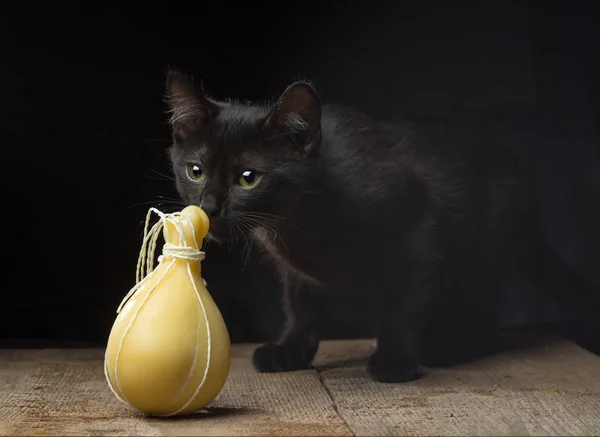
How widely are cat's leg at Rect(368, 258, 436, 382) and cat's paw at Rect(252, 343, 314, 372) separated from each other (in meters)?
0.17

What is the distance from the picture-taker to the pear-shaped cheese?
1.43 metres

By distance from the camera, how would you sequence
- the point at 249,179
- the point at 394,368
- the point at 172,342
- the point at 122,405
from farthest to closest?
the point at 394,368
the point at 249,179
the point at 122,405
the point at 172,342

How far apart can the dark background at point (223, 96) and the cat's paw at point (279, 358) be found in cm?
21

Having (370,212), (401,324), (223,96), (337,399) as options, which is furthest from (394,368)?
(223,96)

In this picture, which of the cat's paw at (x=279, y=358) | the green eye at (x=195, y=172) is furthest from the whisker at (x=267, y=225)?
the cat's paw at (x=279, y=358)

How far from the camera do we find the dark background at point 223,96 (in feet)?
7.00

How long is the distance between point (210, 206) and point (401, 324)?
1.81 ft

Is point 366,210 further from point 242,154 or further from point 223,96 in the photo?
point 223,96

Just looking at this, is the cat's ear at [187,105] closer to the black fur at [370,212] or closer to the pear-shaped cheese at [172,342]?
the black fur at [370,212]

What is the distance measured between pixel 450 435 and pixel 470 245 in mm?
821

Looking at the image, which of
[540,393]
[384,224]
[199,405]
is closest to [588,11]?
[384,224]

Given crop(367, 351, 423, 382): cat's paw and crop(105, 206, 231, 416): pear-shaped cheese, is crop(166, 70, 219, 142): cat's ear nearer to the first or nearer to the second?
crop(105, 206, 231, 416): pear-shaped cheese

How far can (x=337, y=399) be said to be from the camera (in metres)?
1.70

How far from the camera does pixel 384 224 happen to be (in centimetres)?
197
